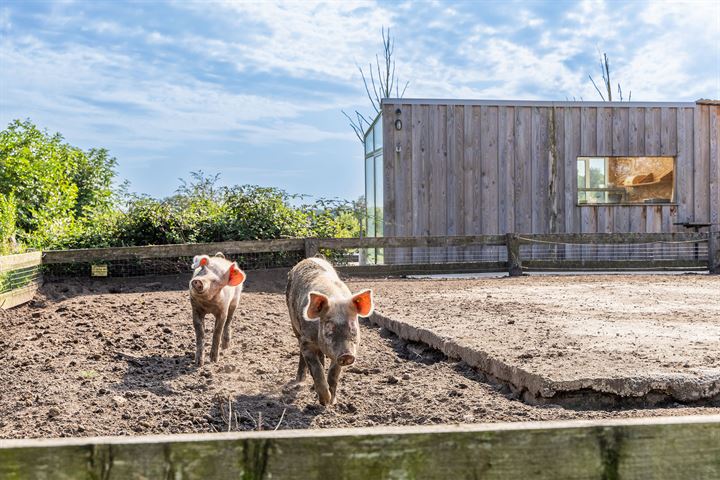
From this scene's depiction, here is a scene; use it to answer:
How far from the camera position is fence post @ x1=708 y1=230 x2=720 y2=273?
52.9ft

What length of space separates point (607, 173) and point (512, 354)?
13.3 meters

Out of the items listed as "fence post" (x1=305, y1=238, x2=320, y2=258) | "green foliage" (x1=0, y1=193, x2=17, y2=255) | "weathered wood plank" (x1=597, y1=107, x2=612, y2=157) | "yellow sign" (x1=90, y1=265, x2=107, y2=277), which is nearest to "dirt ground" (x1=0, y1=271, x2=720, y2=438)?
"green foliage" (x1=0, y1=193, x2=17, y2=255)

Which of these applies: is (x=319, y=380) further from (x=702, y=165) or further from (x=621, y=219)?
(x=702, y=165)

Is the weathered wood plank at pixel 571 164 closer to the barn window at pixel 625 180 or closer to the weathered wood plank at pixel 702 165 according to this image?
the barn window at pixel 625 180

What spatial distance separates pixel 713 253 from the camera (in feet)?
53.3

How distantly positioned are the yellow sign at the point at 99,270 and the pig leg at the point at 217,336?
7.32 m

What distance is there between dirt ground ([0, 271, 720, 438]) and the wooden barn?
761 cm

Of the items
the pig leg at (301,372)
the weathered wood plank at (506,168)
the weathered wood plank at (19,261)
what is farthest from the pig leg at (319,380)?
the weathered wood plank at (506,168)

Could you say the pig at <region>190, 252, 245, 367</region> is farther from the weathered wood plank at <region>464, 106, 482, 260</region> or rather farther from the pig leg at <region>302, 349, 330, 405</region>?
the weathered wood plank at <region>464, 106, 482, 260</region>

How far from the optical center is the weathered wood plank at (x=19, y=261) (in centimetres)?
1018

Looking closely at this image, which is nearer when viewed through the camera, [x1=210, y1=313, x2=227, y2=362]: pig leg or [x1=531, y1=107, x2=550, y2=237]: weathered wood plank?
[x1=210, y1=313, x2=227, y2=362]: pig leg

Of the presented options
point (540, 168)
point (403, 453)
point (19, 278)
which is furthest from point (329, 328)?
point (540, 168)

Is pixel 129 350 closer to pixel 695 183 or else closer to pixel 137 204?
pixel 137 204

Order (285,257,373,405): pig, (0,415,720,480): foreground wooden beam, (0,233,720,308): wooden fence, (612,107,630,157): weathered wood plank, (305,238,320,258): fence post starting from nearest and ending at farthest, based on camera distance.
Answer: (0,415,720,480): foreground wooden beam → (285,257,373,405): pig → (0,233,720,308): wooden fence → (305,238,320,258): fence post → (612,107,630,157): weathered wood plank
